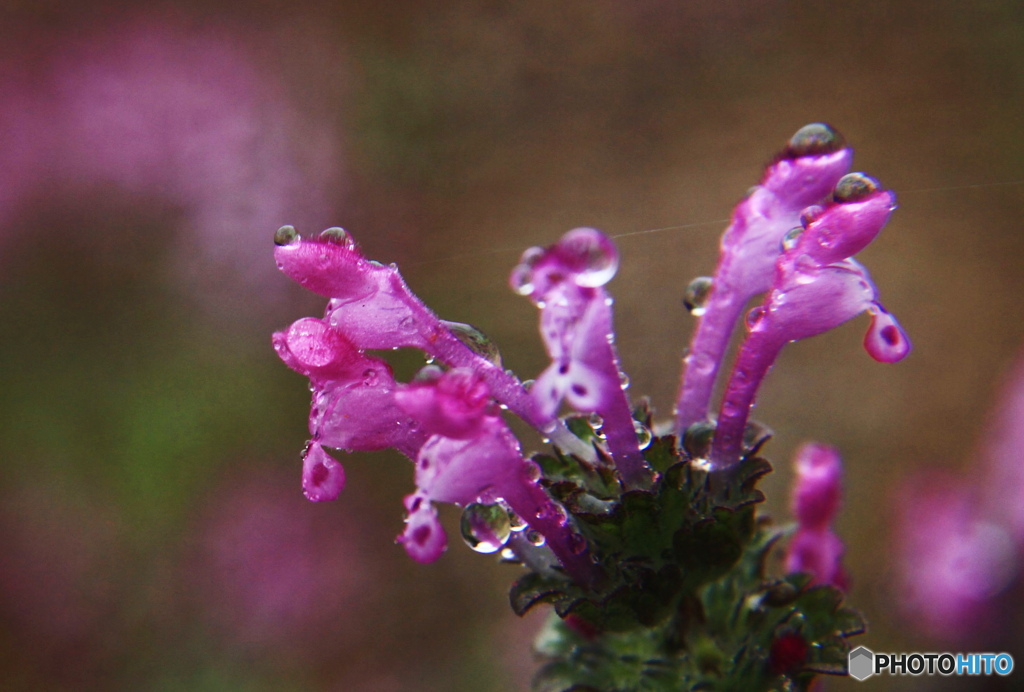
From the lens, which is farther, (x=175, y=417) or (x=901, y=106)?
(x=901, y=106)

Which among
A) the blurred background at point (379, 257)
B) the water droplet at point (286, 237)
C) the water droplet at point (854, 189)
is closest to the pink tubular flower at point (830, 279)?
the water droplet at point (854, 189)

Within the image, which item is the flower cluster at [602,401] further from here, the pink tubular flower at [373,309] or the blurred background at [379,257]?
the blurred background at [379,257]

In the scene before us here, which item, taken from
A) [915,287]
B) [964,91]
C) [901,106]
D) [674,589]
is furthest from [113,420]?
[964,91]

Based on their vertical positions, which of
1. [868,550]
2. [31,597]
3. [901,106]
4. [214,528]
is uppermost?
[901,106]

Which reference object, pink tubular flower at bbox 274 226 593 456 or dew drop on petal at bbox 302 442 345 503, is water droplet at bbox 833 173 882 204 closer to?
pink tubular flower at bbox 274 226 593 456

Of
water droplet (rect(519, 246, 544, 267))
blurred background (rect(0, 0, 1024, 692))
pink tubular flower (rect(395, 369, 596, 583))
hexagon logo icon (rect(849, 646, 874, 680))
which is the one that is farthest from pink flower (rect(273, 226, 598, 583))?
blurred background (rect(0, 0, 1024, 692))

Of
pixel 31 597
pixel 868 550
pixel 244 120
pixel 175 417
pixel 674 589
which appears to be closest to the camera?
pixel 674 589

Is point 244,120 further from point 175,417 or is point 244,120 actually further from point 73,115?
point 175,417

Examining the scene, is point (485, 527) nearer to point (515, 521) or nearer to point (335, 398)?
point (515, 521)
